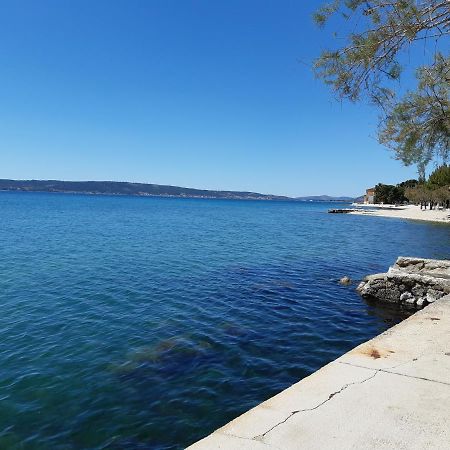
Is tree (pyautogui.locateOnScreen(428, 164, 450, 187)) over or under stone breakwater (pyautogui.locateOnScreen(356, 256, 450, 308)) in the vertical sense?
over

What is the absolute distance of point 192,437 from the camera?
7.02 meters

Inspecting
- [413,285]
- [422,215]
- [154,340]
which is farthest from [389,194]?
[154,340]

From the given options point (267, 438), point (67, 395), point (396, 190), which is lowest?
point (67, 395)

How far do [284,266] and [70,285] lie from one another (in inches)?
509

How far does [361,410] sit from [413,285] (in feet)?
38.7

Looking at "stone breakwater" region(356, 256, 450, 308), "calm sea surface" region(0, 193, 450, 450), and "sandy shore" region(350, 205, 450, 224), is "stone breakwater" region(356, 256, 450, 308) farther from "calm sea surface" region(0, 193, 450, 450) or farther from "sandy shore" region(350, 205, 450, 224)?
"sandy shore" region(350, 205, 450, 224)

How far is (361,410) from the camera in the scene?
17.4 feet

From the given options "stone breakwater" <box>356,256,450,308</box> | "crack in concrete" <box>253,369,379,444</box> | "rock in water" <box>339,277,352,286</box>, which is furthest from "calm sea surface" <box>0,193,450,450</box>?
"crack in concrete" <box>253,369,379,444</box>

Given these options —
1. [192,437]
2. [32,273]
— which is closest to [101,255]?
[32,273]

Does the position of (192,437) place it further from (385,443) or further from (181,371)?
(385,443)

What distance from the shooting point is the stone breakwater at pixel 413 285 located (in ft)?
49.0

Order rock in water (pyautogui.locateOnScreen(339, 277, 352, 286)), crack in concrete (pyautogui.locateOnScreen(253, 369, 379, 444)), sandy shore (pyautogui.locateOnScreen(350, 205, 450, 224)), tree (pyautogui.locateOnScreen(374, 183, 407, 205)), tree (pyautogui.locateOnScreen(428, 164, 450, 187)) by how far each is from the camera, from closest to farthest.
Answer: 1. crack in concrete (pyautogui.locateOnScreen(253, 369, 379, 444))
2. rock in water (pyautogui.locateOnScreen(339, 277, 352, 286))
3. tree (pyautogui.locateOnScreen(428, 164, 450, 187))
4. sandy shore (pyautogui.locateOnScreen(350, 205, 450, 224))
5. tree (pyautogui.locateOnScreen(374, 183, 407, 205))

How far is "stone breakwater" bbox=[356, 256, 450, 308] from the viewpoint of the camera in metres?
14.9

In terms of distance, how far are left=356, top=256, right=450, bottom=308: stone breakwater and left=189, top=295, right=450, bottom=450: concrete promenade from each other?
8.08m
